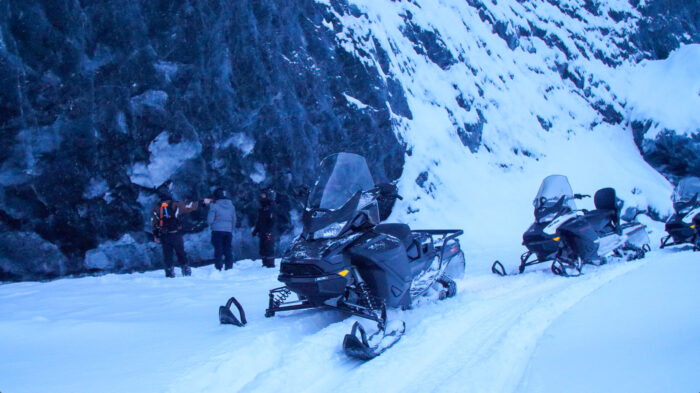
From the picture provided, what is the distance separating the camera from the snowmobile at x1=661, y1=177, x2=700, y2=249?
8.46 metres

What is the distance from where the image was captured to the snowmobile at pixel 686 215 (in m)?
8.46

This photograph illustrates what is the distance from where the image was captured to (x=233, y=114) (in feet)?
28.3

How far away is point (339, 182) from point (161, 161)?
16.9 ft

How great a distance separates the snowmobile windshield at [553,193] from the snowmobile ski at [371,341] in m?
4.33

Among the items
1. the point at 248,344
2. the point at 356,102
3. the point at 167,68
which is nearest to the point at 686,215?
the point at 356,102

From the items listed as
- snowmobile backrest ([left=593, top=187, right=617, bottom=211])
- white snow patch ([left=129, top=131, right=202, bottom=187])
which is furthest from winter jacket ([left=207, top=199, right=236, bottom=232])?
snowmobile backrest ([left=593, top=187, right=617, bottom=211])

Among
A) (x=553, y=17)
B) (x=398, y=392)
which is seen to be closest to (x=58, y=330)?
(x=398, y=392)

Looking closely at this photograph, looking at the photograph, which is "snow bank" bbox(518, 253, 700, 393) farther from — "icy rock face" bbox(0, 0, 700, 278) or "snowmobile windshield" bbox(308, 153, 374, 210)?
"icy rock face" bbox(0, 0, 700, 278)

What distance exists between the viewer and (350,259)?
11.5 feet

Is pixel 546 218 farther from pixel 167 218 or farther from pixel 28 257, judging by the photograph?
pixel 28 257

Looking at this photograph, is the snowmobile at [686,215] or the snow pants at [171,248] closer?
the snow pants at [171,248]

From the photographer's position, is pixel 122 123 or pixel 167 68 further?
pixel 167 68

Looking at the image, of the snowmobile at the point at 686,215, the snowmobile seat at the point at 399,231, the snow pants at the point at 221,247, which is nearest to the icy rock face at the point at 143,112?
the snow pants at the point at 221,247

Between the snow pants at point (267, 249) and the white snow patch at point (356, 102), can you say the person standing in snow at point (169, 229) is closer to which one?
the snow pants at point (267, 249)
